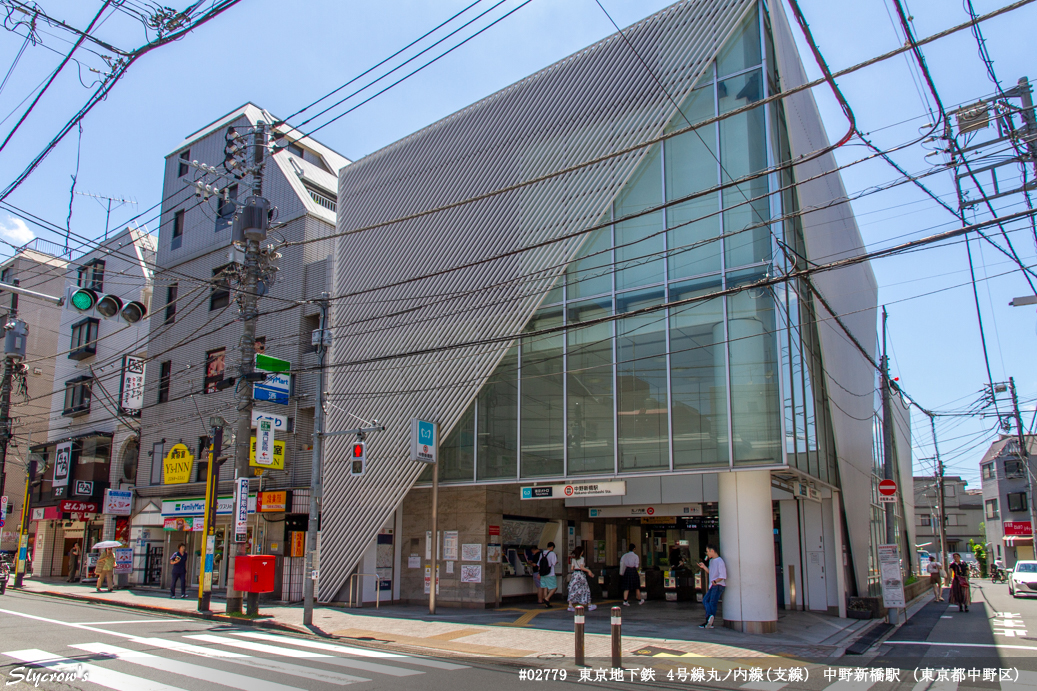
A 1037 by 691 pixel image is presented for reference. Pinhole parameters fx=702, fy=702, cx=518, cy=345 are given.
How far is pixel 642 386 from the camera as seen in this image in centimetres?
1662

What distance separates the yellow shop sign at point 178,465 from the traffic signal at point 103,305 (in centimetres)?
1629

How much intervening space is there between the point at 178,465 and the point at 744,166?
22617mm

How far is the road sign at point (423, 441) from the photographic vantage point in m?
17.7

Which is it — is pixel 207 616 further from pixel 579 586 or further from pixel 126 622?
pixel 579 586

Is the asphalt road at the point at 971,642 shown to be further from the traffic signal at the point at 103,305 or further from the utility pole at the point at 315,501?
the traffic signal at the point at 103,305

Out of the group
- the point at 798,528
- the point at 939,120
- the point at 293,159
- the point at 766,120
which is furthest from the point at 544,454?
the point at 293,159

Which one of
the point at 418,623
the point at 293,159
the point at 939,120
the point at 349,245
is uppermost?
the point at 293,159

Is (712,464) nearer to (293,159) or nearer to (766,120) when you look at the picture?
(766,120)

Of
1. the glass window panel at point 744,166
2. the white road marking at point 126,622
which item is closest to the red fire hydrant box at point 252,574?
the white road marking at point 126,622

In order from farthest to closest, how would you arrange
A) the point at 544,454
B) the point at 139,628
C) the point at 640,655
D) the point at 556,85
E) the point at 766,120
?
1. the point at 556,85
2. the point at 544,454
3. the point at 766,120
4. the point at 139,628
5. the point at 640,655

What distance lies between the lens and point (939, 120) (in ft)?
32.0

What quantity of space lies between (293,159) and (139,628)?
60.8 feet

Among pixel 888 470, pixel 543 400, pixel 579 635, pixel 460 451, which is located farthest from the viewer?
pixel 888 470

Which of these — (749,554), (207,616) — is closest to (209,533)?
(207,616)
